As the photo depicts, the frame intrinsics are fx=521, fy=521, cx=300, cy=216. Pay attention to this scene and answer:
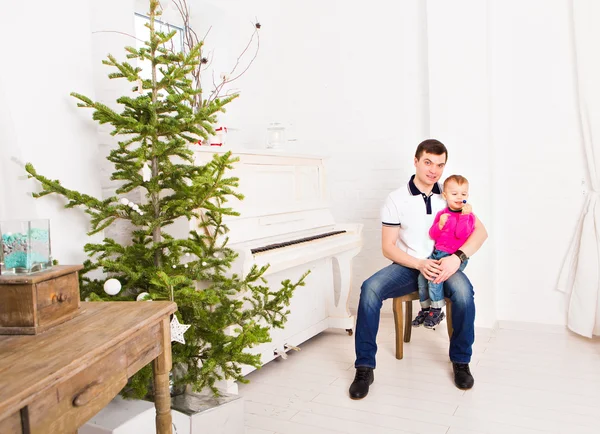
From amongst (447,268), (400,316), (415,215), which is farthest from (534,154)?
A: (400,316)

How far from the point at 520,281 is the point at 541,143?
92 centimetres

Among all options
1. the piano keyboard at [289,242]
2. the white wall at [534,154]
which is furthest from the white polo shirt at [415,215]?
the white wall at [534,154]

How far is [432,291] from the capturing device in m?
2.75

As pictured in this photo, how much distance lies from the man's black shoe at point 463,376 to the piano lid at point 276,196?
1147 mm

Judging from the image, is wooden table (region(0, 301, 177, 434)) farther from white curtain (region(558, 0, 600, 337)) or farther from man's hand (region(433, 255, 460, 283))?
white curtain (region(558, 0, 600, 337))

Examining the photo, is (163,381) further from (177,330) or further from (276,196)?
(276,196)

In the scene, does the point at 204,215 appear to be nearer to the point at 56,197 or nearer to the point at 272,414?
the point at 56,197

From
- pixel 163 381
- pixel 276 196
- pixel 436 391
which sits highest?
pixel 276 196

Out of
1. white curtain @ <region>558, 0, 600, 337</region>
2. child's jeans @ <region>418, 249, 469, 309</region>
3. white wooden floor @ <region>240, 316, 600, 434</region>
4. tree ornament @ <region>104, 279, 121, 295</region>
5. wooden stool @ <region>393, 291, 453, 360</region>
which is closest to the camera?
tree ornament @ <region>104, 279, 121, 295</region>

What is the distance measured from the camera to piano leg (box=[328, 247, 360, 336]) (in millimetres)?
3434

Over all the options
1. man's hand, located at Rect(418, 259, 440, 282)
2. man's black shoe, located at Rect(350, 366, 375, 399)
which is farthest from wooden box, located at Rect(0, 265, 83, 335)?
man's hand, located at Rect(418, 259, 440, 282)

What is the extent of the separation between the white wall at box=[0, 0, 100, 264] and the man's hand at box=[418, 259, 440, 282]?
1659mm

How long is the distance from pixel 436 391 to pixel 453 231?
840 millimetres

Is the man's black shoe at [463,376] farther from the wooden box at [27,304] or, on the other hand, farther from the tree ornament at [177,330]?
the wooden box at [27,304]
